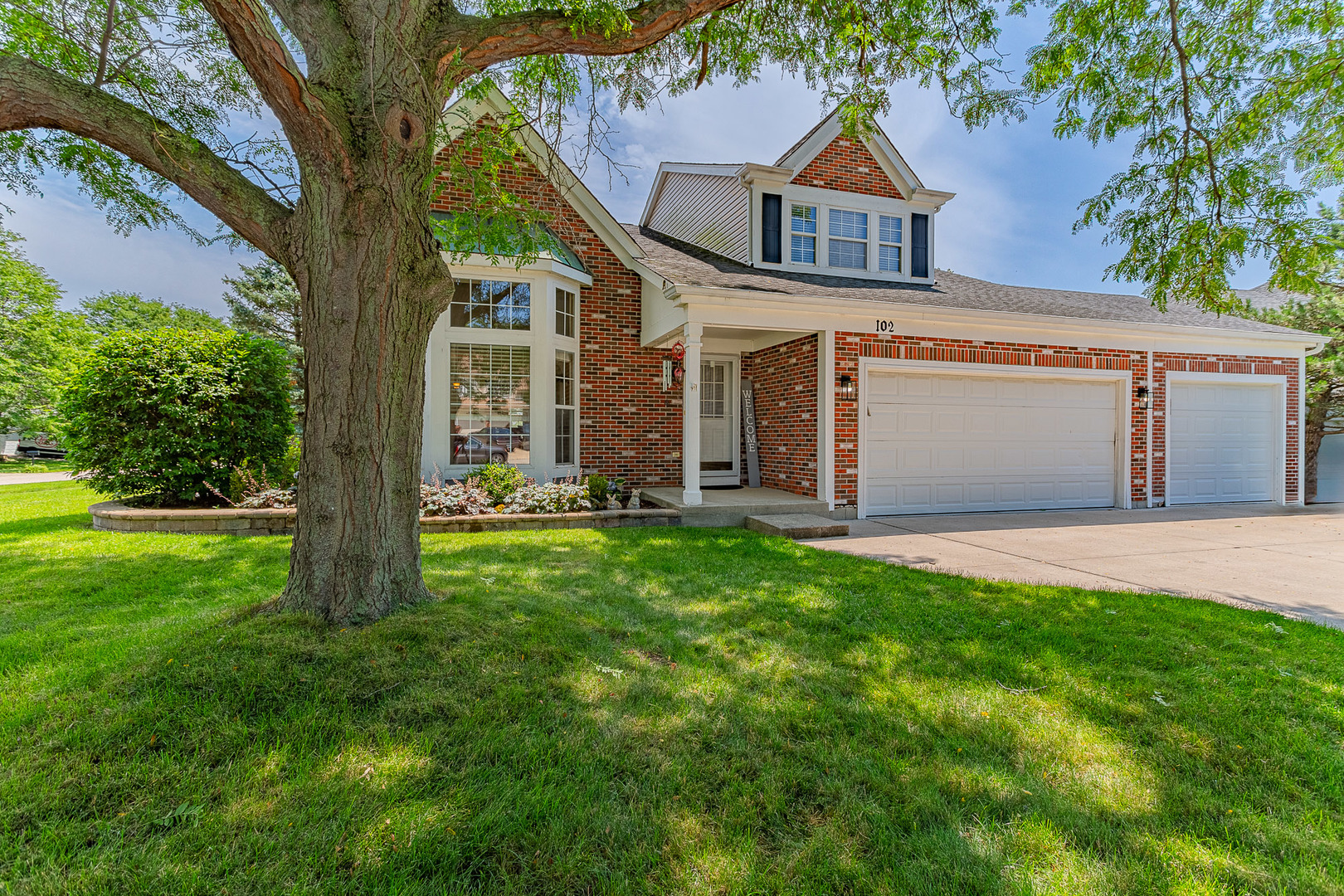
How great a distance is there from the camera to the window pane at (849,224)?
10.7 m

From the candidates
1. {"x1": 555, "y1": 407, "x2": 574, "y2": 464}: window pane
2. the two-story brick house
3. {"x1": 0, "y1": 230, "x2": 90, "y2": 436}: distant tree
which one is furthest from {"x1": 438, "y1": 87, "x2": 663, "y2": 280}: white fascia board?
{"x1": 0, "y1": 230, "x2": 90, "y2": 436}: distant tree

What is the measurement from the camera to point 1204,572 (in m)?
5.44

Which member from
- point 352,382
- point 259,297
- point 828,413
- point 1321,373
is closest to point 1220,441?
point 1321,373

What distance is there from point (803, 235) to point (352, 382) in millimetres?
9131

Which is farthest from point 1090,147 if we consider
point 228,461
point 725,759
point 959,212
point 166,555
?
point 228,461

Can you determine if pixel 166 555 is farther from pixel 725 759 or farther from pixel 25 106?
pixel 725 759

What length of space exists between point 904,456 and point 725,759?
24.9 ft

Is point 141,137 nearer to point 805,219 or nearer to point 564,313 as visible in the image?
point 564,313

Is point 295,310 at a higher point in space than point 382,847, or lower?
higher

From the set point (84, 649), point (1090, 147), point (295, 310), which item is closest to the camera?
point (84, 649)

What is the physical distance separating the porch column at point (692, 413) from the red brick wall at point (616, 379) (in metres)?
2.17

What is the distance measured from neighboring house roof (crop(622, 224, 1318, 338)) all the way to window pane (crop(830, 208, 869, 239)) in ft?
3.08

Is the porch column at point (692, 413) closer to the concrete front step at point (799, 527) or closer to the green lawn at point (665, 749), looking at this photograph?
the concrete front step at point (799, 527)

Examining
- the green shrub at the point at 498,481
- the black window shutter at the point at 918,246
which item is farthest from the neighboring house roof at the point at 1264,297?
the green shrub at the point at 498,481
